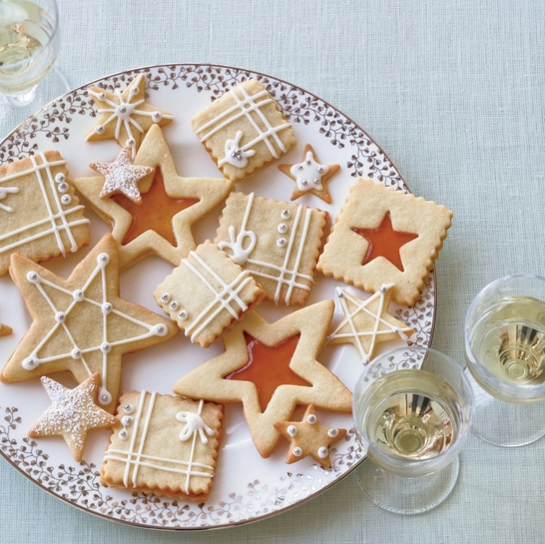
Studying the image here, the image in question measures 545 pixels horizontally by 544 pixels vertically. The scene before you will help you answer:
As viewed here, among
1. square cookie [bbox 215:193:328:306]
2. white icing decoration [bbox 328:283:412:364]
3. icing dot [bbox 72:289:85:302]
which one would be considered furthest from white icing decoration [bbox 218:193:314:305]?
icing dot [bbox 72:289:85:302]

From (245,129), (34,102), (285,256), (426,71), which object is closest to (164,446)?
(285,256)

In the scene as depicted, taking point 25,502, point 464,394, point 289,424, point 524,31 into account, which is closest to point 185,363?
point 289,424

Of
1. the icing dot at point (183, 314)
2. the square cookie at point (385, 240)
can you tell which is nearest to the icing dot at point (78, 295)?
the icing dot at point (183, 314)

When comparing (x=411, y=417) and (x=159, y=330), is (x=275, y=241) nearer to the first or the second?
(x=159, y=330)

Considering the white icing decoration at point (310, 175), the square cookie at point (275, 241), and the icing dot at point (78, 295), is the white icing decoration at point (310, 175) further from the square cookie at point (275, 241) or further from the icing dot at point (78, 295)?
the icing dot at point (78, 295)

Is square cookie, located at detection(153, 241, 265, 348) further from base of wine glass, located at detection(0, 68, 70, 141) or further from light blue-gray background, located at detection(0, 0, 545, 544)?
base of wine glass, located at detection(0, 68, 70, 141)

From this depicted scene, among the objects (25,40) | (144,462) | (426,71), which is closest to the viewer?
(144,462)

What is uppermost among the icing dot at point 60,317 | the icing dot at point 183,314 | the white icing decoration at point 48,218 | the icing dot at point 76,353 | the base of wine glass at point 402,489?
the white icing decoration at point 48,218

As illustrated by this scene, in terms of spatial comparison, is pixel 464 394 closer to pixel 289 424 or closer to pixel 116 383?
pixel 289 424
